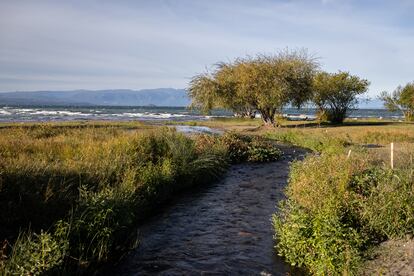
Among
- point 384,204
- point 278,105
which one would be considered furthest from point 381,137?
point 384,204

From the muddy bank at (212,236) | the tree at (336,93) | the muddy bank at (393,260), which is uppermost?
the tree at (336,93)

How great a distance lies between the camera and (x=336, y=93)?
205 ft

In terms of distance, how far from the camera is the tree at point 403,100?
243ft

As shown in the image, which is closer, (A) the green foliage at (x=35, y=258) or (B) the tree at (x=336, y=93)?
(A) the green foliage at (x=35, y=258)

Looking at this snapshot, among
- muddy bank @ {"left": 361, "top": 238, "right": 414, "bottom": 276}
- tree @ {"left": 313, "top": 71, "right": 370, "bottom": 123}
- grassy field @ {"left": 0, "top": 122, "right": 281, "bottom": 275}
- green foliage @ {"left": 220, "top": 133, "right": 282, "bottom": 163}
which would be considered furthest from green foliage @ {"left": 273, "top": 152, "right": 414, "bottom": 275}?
tree @ {"left": 313, "top": 71, "right": 370, "bottom": 123}

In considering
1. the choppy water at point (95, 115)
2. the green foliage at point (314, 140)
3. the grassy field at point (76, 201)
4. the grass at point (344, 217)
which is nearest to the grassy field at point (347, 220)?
the grass at point (344, 217)

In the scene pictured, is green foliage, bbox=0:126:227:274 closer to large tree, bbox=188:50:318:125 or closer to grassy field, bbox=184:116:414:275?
grassy field, bbox=184:116:414:275

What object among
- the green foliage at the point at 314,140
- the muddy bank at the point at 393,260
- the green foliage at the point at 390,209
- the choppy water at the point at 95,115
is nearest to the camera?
the muddy bank at the point at 393,260

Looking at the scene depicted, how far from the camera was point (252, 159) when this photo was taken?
27.0m

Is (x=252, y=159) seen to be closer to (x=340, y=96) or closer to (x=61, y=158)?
(x=61, y=158)

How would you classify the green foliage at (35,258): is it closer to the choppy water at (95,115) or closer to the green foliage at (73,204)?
the green foliage at (73,204)

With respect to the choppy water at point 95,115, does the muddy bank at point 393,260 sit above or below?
below

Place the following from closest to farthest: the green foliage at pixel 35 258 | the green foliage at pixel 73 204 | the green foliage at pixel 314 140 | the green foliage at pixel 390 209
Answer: the green foliage at pixel 35 258
the green foliage at pixel 73 204
the green foliage at pixel 390 209
the green foliage at pixel 314 140

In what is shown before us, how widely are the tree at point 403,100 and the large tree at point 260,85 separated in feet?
93.9
